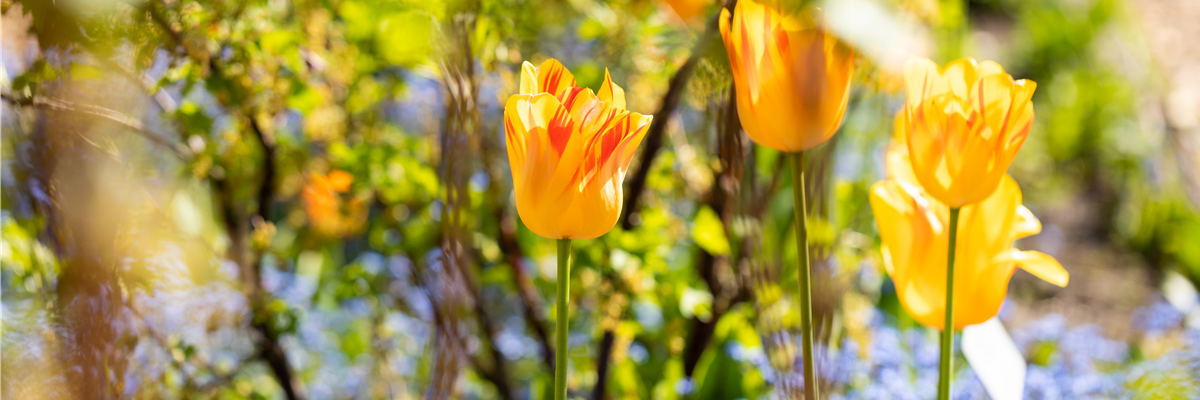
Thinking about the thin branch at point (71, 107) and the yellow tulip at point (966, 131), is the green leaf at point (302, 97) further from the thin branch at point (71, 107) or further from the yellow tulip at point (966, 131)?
the yellow tulip at point (966, 131)

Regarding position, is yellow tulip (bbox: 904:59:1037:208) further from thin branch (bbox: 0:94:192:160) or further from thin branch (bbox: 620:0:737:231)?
thin branch (bbox: 0:94:192:160)

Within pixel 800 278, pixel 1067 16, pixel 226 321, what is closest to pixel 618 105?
pixel 800 278

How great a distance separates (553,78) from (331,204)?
512 mm

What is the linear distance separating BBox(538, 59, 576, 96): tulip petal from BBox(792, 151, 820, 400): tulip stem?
10 cm

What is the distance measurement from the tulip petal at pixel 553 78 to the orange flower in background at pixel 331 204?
16.6 inches

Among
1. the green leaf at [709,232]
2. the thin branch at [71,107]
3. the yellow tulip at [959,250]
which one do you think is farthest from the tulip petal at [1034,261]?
the thin branch at [71,107]

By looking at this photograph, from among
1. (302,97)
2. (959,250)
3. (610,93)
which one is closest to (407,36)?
(302,97)

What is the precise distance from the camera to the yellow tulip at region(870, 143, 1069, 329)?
0.33 metres

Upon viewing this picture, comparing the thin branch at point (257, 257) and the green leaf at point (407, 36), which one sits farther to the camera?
the thin branch at point (257, 257)

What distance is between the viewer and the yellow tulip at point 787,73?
0.27 meters

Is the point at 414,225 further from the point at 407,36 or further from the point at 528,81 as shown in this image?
the point at 528,81

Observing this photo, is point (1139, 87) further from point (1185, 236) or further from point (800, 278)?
point (800, 278)

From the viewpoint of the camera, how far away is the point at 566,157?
25 centimetres

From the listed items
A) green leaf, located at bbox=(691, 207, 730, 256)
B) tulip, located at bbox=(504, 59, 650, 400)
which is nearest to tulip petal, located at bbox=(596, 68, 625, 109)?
tulip, located at bbox=(504, 59, 650, 400)
